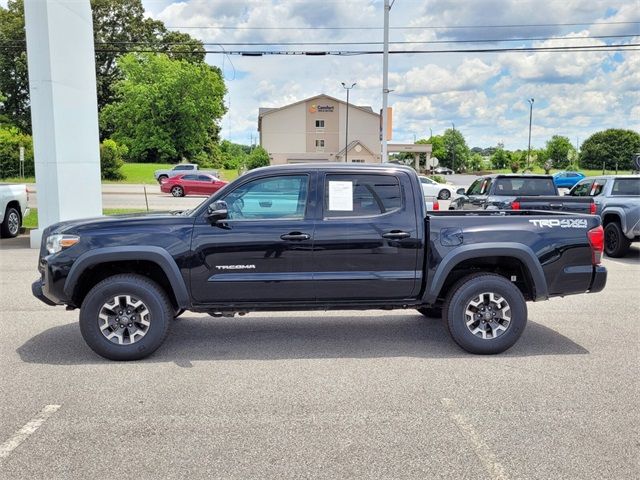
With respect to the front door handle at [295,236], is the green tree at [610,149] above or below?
above

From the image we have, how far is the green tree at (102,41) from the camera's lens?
65500 mm

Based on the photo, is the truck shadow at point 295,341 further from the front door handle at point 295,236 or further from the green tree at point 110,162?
the green tree at point 110,162

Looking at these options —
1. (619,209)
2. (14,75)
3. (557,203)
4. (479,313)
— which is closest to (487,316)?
(479,313)

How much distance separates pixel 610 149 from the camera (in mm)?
94938

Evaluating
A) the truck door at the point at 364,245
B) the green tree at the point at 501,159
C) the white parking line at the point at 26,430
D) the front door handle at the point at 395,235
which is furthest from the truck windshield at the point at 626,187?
the green tree at the point at 501,159

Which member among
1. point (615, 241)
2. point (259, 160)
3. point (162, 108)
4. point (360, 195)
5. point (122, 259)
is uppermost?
point (162, 108)

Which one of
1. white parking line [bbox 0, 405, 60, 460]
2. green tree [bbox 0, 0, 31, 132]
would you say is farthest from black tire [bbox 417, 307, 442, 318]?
green tree [bbox 0, 0, 31, 132]

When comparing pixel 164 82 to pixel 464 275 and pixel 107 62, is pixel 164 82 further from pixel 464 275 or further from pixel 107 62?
pixel 464 275

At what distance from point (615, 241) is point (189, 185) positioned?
2463cm

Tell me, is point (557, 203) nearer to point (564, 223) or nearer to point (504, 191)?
point (504, 191)

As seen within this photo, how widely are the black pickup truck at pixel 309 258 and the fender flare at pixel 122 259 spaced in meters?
0.01

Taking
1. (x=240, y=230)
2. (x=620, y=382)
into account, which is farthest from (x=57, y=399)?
(x=620, y=382)

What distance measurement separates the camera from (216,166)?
73.9m

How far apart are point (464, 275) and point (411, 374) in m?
1.33
